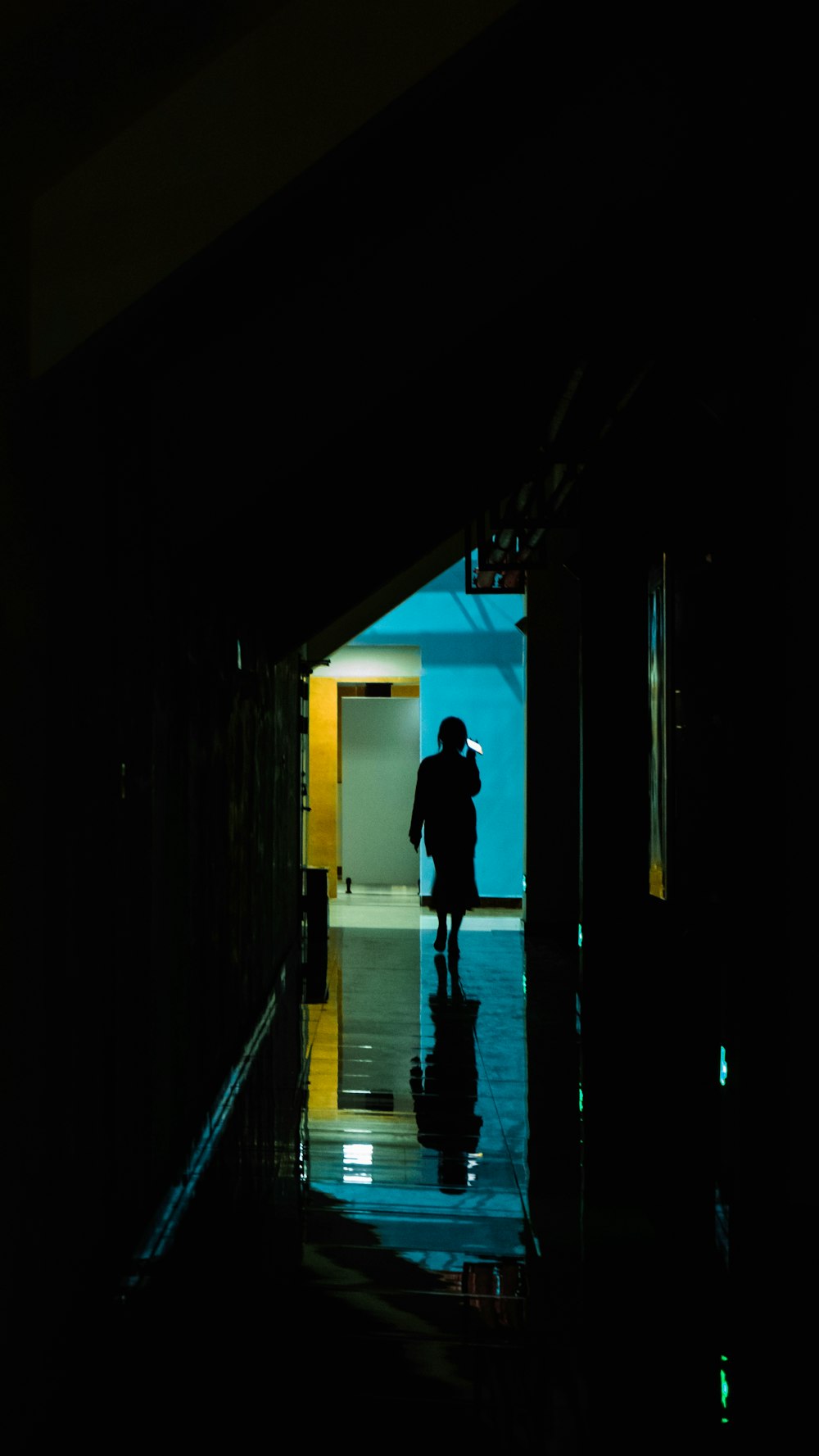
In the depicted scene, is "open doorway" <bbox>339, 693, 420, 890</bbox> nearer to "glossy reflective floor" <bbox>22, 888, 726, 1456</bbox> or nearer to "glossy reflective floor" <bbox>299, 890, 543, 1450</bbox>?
"glossy reflective floor" <bbox>299, 890, 543, 1450</bbox>

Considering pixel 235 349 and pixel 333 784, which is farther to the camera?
pixel 333 784

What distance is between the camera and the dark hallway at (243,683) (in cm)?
252

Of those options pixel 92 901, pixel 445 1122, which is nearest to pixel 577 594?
pixel 445 1122

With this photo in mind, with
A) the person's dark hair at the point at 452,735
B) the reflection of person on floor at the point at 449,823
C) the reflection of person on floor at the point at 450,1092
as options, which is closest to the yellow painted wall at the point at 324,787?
the reflection of person on floor at the point at 449,823

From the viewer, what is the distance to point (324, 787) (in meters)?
15.2

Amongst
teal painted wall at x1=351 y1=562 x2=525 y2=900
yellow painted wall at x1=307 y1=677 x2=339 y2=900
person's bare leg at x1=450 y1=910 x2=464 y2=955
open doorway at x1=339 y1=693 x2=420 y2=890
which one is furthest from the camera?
open doorway at x1=339 y1=693 x2=420 y2=890

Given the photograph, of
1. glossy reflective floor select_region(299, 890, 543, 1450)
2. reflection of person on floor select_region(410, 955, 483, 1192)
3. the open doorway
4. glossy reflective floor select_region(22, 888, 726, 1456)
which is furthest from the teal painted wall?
glossy reflective floor select_region(22, 888, 726, 1456)

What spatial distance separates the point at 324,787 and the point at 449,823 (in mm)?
5604

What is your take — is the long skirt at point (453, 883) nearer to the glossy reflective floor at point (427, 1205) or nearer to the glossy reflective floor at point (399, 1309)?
the glossy reflective floor at point (427, 1205)

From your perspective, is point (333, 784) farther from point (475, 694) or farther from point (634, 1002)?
point (634, 1002)

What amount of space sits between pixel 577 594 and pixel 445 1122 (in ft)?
22.1

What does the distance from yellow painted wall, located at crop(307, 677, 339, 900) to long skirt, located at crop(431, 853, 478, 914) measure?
17.5 feet

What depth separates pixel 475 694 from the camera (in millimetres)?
15500

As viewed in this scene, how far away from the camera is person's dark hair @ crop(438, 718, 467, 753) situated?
987cm
